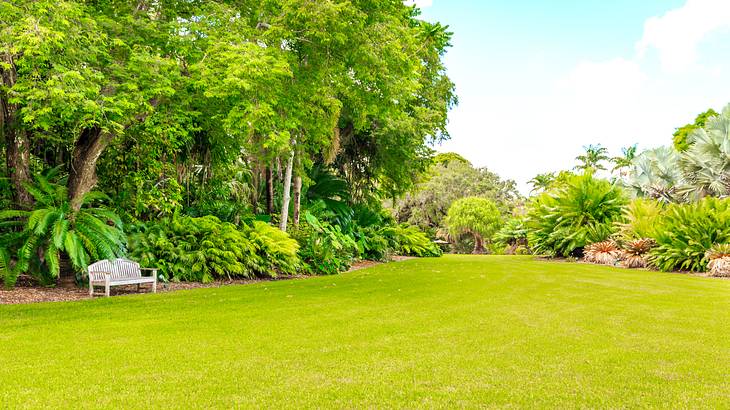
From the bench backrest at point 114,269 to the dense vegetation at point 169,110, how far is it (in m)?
0.35

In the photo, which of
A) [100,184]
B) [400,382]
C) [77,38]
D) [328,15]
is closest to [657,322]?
[400,382]

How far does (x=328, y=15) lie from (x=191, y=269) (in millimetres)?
6219

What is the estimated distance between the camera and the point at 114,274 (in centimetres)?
974

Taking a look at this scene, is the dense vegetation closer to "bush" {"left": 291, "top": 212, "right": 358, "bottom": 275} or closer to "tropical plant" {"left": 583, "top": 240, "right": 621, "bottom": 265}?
"bush" {"left": 291, "top": 212, "right": 358, "bottom": 275}

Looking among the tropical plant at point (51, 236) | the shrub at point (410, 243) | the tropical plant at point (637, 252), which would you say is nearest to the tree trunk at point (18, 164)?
the tropical plant at point (51, 236)

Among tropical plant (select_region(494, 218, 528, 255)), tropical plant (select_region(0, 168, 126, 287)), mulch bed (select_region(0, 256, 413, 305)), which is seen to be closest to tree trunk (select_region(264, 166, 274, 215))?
mulch bed (select_region(0, 256, 413, 305))

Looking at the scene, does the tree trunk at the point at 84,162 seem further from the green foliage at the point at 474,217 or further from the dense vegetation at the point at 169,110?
the green foliage at the point at 474,217

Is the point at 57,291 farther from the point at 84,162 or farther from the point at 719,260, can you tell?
the point at 719,260

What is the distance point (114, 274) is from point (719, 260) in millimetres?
14252

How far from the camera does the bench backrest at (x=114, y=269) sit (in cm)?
959

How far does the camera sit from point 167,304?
27.2 feet

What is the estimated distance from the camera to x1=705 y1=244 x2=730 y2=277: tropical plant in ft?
44.2

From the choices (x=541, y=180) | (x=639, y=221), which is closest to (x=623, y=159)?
(x=541, y=180)

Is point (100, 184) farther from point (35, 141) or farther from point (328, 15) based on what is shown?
point (328, 15)
